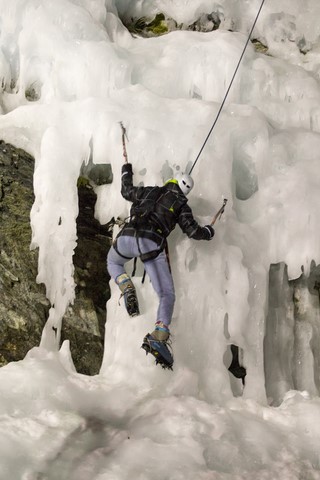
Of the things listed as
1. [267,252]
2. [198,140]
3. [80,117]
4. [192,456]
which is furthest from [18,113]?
[192,456]

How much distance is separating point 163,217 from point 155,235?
193mm

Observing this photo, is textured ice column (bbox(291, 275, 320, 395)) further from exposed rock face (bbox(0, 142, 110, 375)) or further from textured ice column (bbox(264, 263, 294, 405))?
exposed rock face (bbox(0, 142, 110, 375))

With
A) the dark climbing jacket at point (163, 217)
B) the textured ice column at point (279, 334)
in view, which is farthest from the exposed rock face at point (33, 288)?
the textured ice column at point (279, 334)

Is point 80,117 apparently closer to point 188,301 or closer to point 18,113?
point 18,113

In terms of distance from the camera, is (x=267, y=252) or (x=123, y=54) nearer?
(x=267, y=252)

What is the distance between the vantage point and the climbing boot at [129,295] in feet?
14.7

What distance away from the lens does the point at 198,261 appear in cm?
487

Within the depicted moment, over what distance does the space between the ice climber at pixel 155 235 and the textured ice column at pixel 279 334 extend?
1.14 metres

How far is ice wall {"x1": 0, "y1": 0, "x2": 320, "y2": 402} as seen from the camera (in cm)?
472

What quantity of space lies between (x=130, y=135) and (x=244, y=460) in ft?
11.0

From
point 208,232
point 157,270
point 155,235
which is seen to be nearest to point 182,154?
point 208,232

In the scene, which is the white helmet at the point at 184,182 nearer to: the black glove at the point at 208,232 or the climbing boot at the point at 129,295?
the black glove at the point at 208,232

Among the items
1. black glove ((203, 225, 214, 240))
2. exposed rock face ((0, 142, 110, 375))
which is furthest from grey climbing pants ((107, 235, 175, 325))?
exposed rock face ((0, 142, 110, 375))

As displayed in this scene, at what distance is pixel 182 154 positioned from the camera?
529cm
